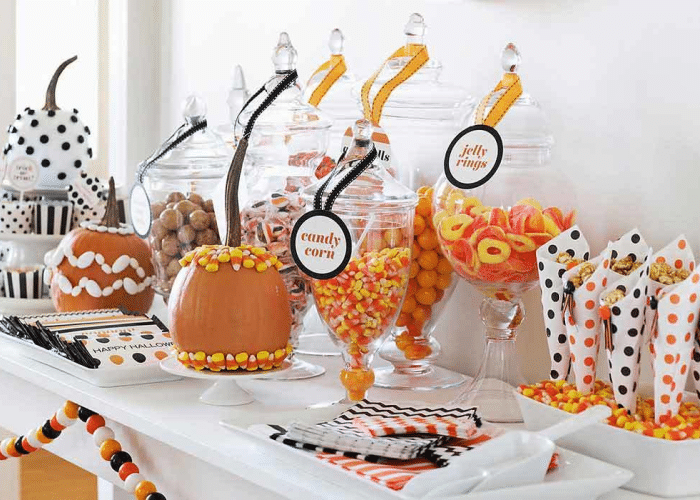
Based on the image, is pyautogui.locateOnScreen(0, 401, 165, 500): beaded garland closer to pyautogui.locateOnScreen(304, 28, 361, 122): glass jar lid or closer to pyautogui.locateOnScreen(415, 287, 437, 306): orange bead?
pyautogui.locateOnScreen(415, 287, 437, 306): orange bead

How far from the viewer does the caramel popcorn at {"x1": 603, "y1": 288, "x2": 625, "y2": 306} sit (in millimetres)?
976

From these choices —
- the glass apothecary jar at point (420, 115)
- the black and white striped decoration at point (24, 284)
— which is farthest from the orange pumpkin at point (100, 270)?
the glass apothecary jar at point (420, 115)

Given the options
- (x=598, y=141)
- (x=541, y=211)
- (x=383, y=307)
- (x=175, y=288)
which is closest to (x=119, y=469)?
(x=175, y=288)

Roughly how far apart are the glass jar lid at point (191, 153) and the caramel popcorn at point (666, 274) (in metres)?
0.71

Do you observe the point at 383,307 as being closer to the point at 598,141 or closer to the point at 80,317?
the point at 598,141

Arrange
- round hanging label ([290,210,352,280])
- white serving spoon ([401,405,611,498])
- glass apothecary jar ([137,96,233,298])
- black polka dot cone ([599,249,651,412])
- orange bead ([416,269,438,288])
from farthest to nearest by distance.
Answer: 1. glass apothecary jar ([137,96,233,298])
2. orange bead ([416,269,438,288])
3. round hanging label ([290,210,352,280])
4. black polka dot cone ([599,249,651,412])
5. white serving spoon ([401,405,611,498])

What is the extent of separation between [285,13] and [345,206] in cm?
79

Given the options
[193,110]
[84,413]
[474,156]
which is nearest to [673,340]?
[474,156]

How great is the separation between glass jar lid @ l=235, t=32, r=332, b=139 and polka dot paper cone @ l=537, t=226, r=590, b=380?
0.40 metres

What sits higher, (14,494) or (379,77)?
(379,77)

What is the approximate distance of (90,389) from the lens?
1.25 m

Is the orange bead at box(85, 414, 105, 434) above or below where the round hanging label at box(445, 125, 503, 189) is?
below

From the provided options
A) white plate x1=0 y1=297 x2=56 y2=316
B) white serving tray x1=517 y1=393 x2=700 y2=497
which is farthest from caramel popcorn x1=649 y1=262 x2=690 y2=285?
white plate x1=0 y1=297 x2=56 y2=316

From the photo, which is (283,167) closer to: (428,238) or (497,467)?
(428,238)
